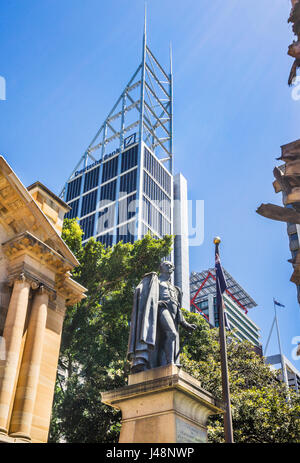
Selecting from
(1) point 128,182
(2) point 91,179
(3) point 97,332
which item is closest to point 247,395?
(3) point 97,332

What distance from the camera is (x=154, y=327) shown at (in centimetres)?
934

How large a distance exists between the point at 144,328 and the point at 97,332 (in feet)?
58.2

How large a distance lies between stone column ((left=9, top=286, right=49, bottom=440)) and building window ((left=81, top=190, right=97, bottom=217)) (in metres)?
93.8

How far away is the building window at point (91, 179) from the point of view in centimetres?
11616

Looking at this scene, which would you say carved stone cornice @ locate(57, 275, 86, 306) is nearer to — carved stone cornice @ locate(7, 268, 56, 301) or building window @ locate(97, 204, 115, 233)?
carved stone cornice @ locate(7, 268, 56, 301)

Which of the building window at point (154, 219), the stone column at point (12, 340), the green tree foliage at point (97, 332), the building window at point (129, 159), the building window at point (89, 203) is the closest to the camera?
the stone column at point (12, 340)

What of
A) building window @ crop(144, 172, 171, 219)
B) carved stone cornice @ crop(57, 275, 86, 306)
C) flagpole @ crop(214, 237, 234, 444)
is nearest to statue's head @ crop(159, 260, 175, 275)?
flagpole @ crop(214, 237, 234, 444)

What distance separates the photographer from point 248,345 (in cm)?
2964

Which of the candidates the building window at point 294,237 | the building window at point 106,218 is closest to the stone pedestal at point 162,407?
the building window at point 294,237

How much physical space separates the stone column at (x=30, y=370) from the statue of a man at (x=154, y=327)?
7376 millimetres

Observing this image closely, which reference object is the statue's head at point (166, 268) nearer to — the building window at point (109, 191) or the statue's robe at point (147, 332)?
the statue's robe at point (147, 332)

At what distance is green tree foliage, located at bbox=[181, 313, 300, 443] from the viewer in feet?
65.7

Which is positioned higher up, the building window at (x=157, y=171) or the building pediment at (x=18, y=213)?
the building window at (x=157, y=171)

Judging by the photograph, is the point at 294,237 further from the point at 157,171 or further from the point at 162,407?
the point at 157,171
